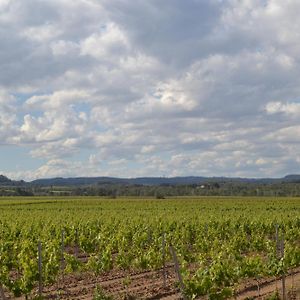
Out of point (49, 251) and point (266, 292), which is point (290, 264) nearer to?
point (266, 292)

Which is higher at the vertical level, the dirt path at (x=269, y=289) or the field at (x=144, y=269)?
the field at (x=144, y=269)

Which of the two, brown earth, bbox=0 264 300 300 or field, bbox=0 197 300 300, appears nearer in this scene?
field, bbox=0 197 300 300

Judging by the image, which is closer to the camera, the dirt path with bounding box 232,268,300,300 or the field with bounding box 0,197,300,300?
the field with bounding box 0,197,300,300

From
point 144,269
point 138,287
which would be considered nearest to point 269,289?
point 138,287

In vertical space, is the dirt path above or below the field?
below

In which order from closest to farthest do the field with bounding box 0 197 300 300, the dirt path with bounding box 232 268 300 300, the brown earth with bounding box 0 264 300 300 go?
the field with bounding box 0 197 300 300
the dirt path with bounding box 232 268 300 300
the brown earth with bounding box 0 264 300 300

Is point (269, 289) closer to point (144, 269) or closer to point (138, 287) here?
point (138, 287)

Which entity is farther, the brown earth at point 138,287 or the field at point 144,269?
the brown earth at point 138,287

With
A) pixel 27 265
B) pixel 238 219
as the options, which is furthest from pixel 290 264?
pixel 238 219

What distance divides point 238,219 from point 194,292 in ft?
75.9

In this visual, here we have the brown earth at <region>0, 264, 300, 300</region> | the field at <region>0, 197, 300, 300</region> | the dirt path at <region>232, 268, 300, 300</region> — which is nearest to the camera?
the field at <region>0, 197, 300, 300</region>

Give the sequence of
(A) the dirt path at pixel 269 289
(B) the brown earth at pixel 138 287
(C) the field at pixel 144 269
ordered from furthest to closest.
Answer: (B) the brown earth at pixel 138 287, (A) the dirt path at pixel 269 289, (C) the field at pixel 144 269

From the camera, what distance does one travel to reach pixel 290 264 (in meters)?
15.4

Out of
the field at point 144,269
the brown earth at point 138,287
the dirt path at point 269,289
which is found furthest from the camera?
the brown earth at point 138,287
